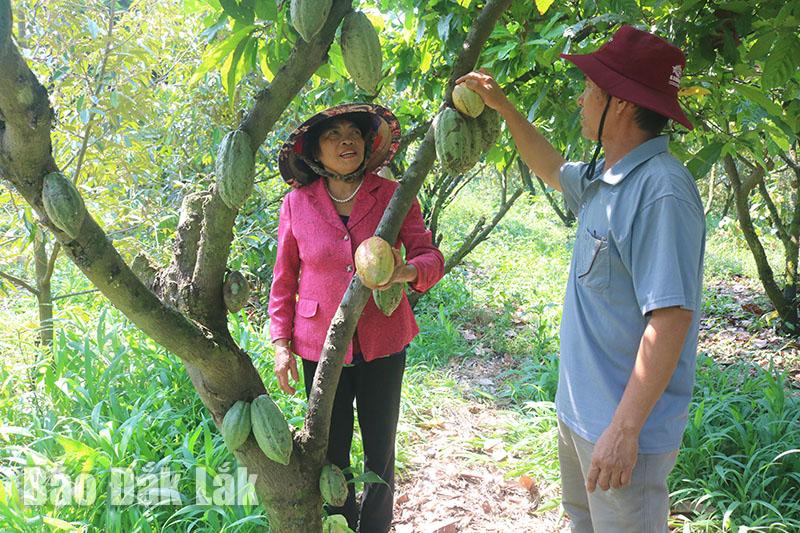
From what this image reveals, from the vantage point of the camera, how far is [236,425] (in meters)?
1.31

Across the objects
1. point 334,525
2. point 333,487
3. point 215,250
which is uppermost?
point 215,250

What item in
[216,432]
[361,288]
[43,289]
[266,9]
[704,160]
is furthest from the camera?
[43,289]

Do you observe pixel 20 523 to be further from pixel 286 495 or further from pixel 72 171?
pixel 72 171

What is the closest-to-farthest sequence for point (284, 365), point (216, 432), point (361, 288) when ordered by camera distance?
point (361, 288)
point (284, 365)
point (216, 432)

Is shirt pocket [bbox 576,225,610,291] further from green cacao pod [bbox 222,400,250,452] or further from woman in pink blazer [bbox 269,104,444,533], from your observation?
green cacao pod [bbox 222,400,250,452]

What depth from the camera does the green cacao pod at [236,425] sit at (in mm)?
1312

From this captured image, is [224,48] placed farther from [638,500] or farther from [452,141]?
[638,500]

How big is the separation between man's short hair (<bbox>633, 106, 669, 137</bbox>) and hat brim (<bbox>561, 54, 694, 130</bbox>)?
0.13ft

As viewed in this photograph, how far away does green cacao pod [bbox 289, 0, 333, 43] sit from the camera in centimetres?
101

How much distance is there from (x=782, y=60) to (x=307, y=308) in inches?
62.7

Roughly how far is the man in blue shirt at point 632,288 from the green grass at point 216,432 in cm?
120

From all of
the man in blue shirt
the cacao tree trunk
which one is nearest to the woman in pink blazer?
the man in blue shirt

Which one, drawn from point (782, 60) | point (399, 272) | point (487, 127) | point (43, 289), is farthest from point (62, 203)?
point (43, 289)

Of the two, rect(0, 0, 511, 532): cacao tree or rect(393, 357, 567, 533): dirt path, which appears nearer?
rect(0, 0, 511, 532): cacao tree
